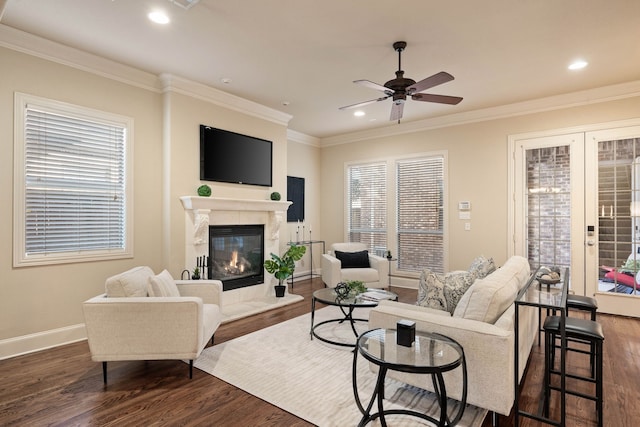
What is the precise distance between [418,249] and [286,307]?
8.92 ft

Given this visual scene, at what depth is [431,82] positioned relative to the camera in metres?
2.94

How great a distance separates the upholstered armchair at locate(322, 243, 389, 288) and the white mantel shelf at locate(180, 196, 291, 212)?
1174 millimetres

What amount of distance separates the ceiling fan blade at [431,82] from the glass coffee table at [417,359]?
6.57ft

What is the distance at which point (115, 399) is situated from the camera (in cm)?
244

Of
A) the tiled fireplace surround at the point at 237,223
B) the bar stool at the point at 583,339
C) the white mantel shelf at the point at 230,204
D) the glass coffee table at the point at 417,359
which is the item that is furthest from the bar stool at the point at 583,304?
the white mantel shelf at the point at 230,204

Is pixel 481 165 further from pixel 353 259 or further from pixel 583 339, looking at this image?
pixel 583 339

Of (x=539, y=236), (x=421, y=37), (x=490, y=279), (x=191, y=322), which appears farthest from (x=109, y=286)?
(x=539, y=236)

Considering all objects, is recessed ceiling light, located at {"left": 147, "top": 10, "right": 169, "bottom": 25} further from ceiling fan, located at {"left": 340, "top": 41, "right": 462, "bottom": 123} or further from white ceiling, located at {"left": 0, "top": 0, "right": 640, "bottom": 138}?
ceiling fan, located at {"left": 340, "top": 41, "right": 462, "bottom": 123}

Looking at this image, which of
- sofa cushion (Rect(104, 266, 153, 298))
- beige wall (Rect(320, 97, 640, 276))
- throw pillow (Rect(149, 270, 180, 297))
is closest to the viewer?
sofa cushion (Rect(104, 266, 153, 298))

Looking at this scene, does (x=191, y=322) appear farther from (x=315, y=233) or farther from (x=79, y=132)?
(x=315, y=233)

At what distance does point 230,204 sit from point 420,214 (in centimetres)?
339

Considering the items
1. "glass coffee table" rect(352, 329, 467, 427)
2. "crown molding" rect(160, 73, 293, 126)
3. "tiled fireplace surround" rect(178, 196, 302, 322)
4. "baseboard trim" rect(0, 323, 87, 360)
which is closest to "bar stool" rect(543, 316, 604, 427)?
"glass coffee table" rect(352, 329, 467, 427)

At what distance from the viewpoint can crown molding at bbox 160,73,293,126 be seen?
4.18m

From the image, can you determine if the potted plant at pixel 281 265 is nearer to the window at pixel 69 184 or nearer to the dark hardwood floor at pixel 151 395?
the window at pixel 69 184
